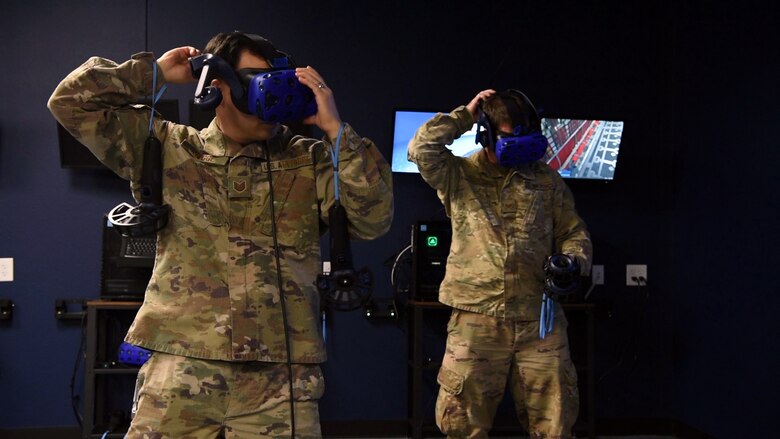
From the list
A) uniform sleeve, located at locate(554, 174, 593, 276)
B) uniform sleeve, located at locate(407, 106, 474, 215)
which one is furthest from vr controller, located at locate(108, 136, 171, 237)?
uniform sleeve, located at locate(554, 174, 593, 276)

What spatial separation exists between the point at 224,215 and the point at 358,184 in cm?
33

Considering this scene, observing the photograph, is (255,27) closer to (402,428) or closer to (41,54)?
(41,54)

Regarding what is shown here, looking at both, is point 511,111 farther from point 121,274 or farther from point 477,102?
point 121,274

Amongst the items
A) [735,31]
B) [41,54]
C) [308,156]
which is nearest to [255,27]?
[41,54]

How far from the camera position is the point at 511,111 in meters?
2.82

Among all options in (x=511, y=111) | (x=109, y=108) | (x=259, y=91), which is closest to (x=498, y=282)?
(x=511, y=111)

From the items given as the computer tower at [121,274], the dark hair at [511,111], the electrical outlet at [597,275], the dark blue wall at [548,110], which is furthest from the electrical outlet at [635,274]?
the computer tower at [121,274]

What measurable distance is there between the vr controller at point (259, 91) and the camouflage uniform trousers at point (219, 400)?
0.56 metres

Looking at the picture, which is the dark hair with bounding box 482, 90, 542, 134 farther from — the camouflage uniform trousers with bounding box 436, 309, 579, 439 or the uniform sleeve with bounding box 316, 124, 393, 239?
the uniform sleeve with bounding box 316, 124, 393, 239

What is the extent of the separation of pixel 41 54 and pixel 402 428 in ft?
11.0

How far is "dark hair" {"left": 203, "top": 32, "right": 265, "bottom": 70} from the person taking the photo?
1.72m

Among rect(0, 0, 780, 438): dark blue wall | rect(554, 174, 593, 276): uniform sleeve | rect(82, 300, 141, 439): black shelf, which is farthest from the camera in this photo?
rect(0, 0, 780, 438): dark blue wall

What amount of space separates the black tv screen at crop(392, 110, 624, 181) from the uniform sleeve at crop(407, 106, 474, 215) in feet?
6.03

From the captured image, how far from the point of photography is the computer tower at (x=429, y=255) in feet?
14.6
